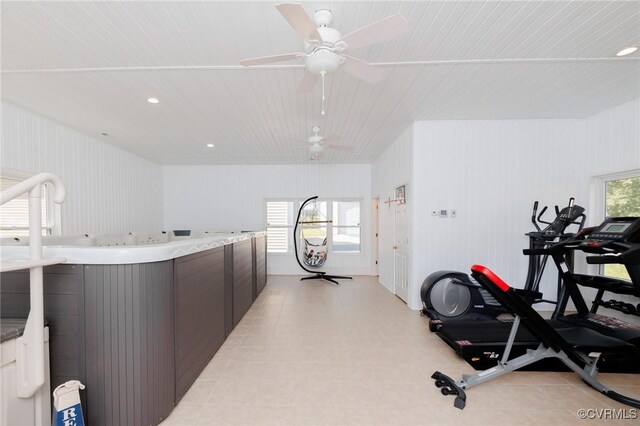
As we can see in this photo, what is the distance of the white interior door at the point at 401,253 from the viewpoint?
4.49 metres

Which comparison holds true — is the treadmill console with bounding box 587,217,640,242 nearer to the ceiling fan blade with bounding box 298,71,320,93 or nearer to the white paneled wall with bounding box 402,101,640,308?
the white paneled wall with bounding box 402,101,640,308

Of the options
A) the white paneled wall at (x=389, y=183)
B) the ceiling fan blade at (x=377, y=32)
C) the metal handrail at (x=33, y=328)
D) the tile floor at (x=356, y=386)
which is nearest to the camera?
the metal handrail at (x=33, y=328)

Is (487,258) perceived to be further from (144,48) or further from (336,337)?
(144,48)

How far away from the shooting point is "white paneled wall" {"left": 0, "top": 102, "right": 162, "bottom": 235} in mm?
3541

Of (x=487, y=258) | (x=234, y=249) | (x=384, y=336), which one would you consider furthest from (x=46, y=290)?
(x=487, y=258)

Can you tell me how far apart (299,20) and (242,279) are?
3339 millimetres

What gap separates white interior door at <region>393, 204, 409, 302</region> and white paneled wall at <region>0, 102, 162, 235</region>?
5.67 m

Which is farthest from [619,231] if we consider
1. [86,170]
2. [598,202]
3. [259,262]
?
[86,170]

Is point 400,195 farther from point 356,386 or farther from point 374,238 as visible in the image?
point 356,386

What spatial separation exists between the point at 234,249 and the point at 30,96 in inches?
125

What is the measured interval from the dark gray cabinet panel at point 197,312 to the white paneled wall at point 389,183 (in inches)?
119

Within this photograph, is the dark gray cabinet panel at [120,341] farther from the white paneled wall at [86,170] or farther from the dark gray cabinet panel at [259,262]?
the white paneled wall at [86,170]

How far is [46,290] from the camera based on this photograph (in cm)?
161

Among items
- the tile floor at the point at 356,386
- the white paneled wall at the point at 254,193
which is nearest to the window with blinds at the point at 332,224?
the white paneled wall at the point at 254,193
